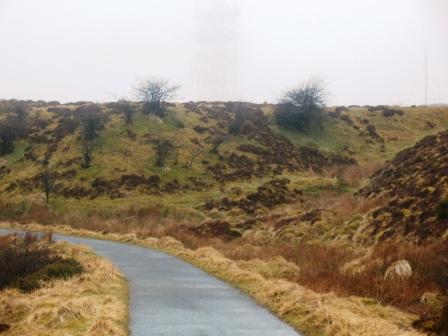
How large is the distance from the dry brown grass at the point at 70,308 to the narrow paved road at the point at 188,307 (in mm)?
381

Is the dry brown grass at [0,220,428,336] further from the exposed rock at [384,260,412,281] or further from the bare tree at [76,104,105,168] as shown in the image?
the bare tree at [76,104,105,168]

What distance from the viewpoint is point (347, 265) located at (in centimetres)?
1598

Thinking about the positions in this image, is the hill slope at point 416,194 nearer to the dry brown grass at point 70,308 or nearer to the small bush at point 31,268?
the dry brown grass at point 70,308

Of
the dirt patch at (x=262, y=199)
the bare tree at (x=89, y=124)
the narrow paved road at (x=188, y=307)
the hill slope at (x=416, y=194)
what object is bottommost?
the dirt patch at (x=262, y=199)

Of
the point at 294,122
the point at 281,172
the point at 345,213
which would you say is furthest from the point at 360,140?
the point at 345,213

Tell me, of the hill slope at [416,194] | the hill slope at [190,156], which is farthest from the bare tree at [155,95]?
the hill slope at [416,194]

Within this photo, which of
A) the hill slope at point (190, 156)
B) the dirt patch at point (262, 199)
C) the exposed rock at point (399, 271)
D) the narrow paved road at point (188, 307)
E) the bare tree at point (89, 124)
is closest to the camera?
the narrow paved road at point (188, 307)

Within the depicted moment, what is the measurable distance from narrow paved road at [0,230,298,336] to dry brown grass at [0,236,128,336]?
1.25ft

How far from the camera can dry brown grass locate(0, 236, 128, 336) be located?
29.5 feet

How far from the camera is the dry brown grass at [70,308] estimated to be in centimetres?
899

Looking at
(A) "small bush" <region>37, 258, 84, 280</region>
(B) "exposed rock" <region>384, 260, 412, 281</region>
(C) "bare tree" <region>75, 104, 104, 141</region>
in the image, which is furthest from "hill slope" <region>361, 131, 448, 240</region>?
(C) "bare tree" <region>75, 104, 104, 141</region>

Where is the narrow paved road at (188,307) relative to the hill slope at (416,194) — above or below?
below

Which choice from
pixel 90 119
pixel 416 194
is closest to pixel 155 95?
pixel 90 119

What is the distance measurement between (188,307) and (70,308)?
8.31 feet
